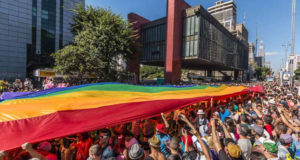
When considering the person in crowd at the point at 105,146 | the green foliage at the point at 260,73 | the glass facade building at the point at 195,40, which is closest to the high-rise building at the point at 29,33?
the glass facade building at the point at 195,40

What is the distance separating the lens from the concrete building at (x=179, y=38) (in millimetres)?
23875

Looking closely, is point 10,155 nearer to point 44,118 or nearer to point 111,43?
point 44,118

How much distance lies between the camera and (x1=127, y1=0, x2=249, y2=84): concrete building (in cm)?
2388

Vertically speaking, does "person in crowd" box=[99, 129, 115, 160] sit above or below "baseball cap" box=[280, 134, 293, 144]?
below

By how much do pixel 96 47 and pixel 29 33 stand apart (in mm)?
26808

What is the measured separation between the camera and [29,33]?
30547 millimetres

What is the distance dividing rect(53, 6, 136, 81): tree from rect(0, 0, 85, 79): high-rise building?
48.9ft

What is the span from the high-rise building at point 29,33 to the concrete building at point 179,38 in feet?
55.4

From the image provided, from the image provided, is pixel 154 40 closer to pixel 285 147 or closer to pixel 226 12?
pixel 285 147

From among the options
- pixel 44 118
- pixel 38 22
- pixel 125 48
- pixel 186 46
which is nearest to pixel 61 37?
pixel 38 22

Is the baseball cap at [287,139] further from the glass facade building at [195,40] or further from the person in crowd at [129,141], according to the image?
the glass facade building at [195,40]

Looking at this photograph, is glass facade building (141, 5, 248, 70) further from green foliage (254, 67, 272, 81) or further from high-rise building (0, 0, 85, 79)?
green foliage (254, 67, 272, 81)

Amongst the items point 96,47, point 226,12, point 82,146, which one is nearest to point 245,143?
point 82,146

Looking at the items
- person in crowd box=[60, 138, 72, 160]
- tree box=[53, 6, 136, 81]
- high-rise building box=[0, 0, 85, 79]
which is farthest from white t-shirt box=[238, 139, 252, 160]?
high-rise building box=[0, 0, 85, 79]
